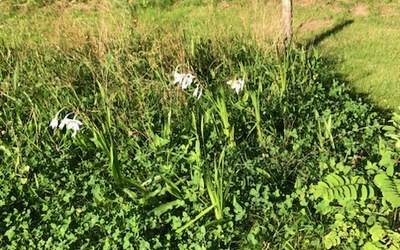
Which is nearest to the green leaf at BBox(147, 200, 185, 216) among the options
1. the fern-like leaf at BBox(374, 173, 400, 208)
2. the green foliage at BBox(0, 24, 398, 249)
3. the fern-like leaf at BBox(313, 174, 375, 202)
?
the green foliage at BBox(0, 24, 398, 249)

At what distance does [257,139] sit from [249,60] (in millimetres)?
1313

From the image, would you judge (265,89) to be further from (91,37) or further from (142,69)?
(91,37)

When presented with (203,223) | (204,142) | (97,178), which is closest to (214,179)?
(203,223)

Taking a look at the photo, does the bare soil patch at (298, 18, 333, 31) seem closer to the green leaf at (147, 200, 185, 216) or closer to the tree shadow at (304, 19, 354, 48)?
the tree shadow at (304, 19, 354, 48)

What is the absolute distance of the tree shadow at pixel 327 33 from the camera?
6121 millimetres

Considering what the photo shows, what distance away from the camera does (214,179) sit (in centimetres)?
308

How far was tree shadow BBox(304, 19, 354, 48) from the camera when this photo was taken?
6121 mm

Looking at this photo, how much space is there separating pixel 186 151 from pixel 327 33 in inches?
150

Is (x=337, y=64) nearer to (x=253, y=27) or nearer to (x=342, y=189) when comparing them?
(x=253, y=27)

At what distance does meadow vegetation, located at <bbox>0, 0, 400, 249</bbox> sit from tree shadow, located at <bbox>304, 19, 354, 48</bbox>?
2.97 ft

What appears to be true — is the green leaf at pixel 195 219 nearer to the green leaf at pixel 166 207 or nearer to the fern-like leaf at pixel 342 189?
the green leaf at pixel 166 207

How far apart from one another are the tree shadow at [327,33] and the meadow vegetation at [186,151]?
0.91 m

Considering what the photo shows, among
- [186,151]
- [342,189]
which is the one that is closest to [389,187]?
[342,189]

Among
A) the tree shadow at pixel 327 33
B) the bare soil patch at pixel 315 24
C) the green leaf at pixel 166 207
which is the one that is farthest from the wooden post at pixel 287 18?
the green leaf at pixel 166 207
